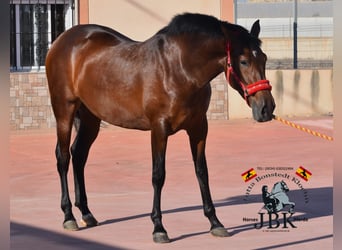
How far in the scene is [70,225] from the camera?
6.92 meters

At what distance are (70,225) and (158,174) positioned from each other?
1.10m

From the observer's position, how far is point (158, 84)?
21.0 feet

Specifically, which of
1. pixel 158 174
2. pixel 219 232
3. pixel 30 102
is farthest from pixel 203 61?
pixel 30 102

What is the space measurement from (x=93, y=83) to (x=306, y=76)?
34.2 feet

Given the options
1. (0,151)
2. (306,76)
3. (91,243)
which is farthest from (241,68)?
(306,76)

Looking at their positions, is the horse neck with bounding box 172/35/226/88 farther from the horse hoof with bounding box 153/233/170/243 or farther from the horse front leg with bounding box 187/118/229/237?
the horse hoof with bounding box 153/233/170/243

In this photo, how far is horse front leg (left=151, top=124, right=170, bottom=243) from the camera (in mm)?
6309

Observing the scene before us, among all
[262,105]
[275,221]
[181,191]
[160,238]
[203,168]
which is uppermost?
[262,105]

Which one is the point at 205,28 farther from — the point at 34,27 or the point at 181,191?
the point at 34,27

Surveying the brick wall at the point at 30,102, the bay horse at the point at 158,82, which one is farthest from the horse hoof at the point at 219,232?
the brick wall at the point at 30,102

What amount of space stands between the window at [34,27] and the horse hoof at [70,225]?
9.26 metres

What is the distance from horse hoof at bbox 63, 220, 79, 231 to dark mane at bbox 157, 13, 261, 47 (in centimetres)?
199

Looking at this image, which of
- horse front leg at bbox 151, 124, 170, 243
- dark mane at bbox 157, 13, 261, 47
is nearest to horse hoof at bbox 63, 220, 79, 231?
horse front leg at bbox 151, 124, 170, 243

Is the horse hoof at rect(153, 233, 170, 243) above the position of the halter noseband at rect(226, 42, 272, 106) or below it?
below
